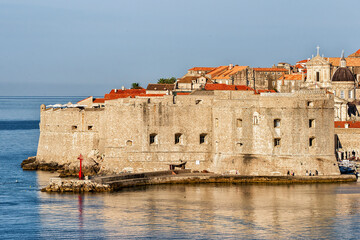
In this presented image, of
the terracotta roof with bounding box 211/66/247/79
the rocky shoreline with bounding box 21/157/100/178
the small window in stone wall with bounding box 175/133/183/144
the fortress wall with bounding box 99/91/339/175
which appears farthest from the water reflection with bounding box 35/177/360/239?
the terracotta roof with bounding box 211/66/247/79

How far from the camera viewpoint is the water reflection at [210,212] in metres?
35.0

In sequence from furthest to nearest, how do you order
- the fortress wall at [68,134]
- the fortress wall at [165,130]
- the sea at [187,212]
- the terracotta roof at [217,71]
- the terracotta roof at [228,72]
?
the terracotta roof at [217,71]
the terracotta roof at [228,72]
the fortress wall at [68,134]
the fortress wall at [165,130]
the sea at [187,212]

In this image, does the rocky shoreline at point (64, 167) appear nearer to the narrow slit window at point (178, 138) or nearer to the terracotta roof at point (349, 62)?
the narrow slit window at point (178, 138)

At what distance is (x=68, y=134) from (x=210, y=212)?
20.0 m

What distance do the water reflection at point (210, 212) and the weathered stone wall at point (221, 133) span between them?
2.02 meters

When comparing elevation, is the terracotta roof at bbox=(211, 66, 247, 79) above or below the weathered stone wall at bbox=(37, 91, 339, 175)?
above

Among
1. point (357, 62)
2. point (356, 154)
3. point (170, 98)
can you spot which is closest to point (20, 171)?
point (170, 98)

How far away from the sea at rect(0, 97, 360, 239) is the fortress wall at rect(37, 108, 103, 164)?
267 inches

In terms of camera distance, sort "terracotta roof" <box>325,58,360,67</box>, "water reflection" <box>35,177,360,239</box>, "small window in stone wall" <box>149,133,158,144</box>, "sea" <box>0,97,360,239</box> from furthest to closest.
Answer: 1. "terracotta roof" <box>325,58,360,67</box>
2. "small window in stone wall" <box>149,133,158,144</box>
3. "water reflection" <box>35,177,360,239</box>
4. "sea" <box>0,97,360,239</box>

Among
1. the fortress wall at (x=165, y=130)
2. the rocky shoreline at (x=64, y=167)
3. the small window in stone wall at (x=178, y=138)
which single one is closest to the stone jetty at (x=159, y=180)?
the fortress wall at (x=165, y=130)

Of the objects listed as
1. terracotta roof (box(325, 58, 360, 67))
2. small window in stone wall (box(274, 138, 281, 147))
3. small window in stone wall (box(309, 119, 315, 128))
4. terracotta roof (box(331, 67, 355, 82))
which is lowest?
small window in stone wall (box(274, 138, 281, 147))

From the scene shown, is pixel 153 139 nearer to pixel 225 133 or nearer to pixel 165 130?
pixel 165 130

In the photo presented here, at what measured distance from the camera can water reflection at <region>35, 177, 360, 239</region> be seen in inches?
1378

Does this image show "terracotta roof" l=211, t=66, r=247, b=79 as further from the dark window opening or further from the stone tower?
the dark window opening
